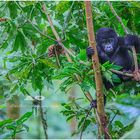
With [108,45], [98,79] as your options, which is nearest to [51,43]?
[108,45]

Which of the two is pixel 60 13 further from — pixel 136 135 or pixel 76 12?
pixel 136 135

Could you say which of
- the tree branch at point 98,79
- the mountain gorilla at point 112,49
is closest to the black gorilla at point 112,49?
the mountain gorilla at point 112,49

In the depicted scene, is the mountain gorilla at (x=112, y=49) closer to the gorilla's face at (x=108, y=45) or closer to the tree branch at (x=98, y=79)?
the gorilla's face at (x=108, y=45)

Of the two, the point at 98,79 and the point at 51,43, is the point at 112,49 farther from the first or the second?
the point at 98,79

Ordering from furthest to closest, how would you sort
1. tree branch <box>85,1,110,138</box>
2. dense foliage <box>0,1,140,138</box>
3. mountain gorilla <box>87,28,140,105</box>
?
mountain gorilla <box>87,28,140,105</box> < dense foliage <box>0,1,140,138</box> < tree branch <box>85,1,110,138</box>

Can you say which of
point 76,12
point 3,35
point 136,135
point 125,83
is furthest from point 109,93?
point 136,135

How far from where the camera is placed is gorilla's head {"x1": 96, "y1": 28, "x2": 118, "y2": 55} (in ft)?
7.36

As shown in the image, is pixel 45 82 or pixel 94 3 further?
pixel 94 3

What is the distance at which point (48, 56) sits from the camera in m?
1.94

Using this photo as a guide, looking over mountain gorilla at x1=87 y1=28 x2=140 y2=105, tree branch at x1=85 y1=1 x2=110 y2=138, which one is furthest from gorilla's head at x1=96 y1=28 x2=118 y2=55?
tree branch at x1=85 y1=1 x2=110 y2=138

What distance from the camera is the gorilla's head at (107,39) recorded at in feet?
7.36

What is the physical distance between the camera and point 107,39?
2338 millimetres

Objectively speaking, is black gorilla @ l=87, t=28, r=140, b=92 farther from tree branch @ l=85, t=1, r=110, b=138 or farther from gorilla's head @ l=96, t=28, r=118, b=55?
tree branch @ l=85, t=1, r=110, b=138

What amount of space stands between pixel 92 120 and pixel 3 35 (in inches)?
28.5
